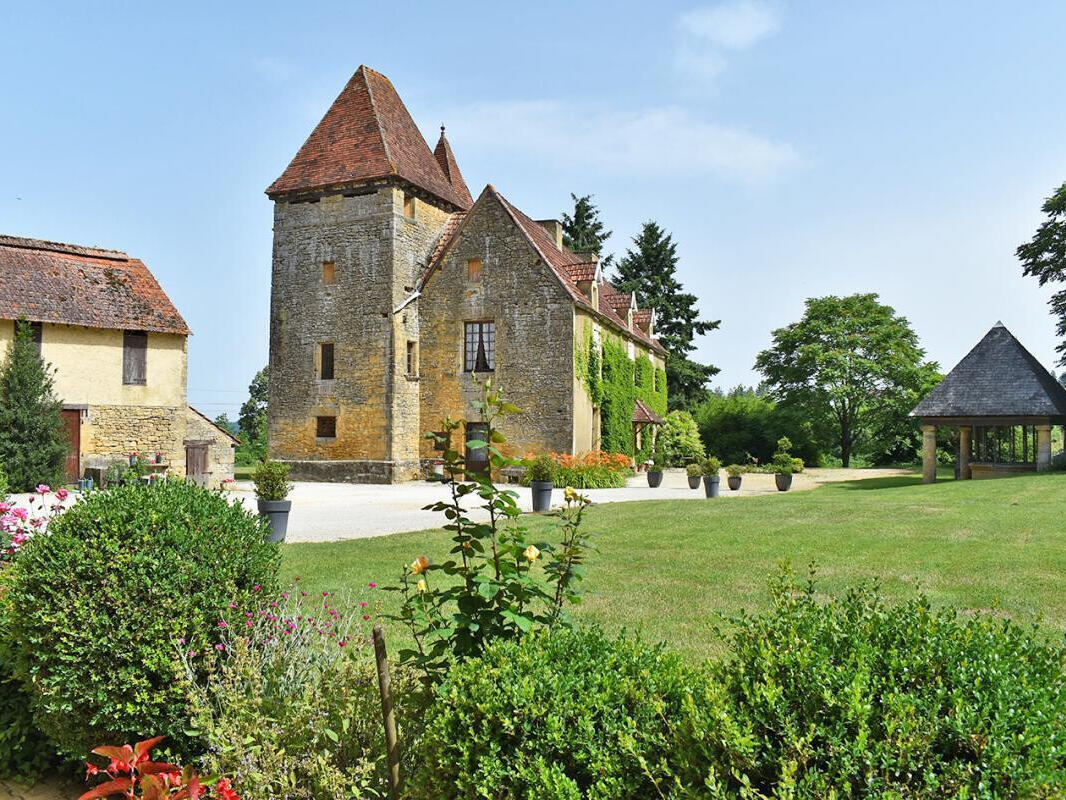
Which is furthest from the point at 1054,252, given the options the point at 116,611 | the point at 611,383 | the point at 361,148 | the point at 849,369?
the point at 116,611

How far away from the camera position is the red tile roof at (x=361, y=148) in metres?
29.8

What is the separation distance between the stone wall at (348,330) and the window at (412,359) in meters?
0.43

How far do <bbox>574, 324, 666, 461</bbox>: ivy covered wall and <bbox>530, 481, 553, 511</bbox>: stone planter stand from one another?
10.7 m

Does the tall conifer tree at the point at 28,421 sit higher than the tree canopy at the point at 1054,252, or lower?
lower

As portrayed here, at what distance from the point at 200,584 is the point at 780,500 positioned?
16243 millimetres

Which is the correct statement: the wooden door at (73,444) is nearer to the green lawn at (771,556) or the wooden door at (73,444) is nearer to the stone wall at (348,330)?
the stone wall at (348,330)

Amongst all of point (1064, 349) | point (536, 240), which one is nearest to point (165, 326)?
point (536, 240)

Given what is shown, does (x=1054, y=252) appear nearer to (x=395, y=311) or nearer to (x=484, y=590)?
(x=395, y=311)

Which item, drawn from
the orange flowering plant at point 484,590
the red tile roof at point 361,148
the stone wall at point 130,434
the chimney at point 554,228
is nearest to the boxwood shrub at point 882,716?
the orange flowering plant at point 484,590

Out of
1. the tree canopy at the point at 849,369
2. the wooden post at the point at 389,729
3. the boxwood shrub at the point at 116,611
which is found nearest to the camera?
the wooden post at the point at 389,729

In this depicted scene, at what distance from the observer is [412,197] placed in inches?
Answer: 1196

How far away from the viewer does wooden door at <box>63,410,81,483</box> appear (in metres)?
25.0

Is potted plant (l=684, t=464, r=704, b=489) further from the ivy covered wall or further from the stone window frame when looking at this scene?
the stone window frame

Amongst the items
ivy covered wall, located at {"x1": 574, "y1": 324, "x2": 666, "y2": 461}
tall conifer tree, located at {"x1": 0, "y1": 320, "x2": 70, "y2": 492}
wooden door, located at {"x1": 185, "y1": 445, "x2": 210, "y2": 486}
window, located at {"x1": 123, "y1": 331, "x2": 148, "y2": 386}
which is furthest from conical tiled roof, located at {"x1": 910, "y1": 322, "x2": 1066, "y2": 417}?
tall conifer tree, located at {"x1": 0, "y1": 320, "x2": 70, "y2": 492}
